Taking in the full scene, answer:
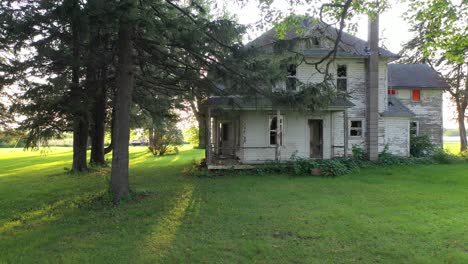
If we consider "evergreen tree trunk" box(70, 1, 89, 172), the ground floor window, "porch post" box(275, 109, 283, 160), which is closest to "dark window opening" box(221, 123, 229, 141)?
"porch post" box(275, 109, 283, 160)

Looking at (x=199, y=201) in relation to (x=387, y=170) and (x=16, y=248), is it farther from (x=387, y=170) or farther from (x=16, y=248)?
(x=387, y=170)

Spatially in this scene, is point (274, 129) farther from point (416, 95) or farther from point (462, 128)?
point (462, 128)

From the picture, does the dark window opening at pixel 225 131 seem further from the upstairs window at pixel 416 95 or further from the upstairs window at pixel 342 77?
the upstairs window at pixel 416 95

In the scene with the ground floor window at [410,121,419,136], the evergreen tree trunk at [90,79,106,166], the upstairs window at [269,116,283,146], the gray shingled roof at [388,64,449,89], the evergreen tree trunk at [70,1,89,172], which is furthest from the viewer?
the gray shingled roof at [388,64,449,89]

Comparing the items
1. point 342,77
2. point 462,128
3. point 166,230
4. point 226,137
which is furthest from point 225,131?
point 462,128

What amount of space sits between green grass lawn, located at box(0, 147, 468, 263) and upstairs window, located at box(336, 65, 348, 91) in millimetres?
6978

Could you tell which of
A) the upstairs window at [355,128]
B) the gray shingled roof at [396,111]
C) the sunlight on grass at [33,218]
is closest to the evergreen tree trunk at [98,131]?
the sunlight on grass at [33,218]

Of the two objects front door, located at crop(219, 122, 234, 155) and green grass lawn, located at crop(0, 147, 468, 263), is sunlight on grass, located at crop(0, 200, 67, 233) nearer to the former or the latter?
green grass lawn, located at crop(0, 147, 468, 263)

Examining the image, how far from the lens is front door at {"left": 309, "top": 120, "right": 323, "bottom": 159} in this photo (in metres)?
18.6

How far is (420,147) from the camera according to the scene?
20250 millimetres

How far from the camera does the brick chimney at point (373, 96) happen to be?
18.2 meters

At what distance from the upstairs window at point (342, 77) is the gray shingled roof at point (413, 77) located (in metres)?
7.89

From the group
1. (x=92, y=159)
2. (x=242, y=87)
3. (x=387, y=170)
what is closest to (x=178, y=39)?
(x=242, y=87)

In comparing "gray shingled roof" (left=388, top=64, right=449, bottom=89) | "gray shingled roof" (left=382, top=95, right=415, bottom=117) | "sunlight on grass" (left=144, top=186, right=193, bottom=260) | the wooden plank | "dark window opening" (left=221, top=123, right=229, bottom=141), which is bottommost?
"sunlight on grass" (left=144, top=186, right=193, bottom=260)
